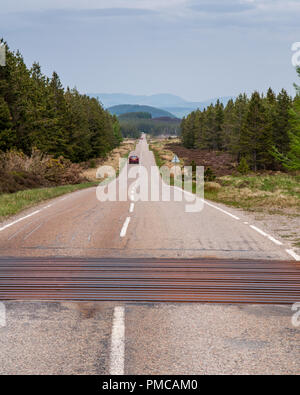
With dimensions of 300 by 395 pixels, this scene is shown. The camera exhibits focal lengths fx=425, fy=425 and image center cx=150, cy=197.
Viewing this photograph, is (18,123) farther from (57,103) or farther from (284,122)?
(284,122)

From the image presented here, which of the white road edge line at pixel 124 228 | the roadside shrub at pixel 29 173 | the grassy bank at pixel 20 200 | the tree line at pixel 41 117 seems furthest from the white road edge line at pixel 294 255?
the tree line at pixel 41 117

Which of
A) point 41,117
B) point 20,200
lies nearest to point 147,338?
point 20,200

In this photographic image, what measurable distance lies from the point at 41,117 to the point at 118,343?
155ft

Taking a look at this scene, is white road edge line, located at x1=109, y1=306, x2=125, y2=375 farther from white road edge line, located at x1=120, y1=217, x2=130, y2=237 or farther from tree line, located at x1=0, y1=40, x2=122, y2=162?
tree line, located at x1=0, y1=40, x2=122, y2=162

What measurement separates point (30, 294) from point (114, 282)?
129cm

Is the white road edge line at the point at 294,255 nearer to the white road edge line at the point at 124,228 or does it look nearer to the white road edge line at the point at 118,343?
the white road edge line at the point at 124,228

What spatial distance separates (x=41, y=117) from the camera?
4875cm

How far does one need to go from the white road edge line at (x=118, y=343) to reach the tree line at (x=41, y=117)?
30.8m

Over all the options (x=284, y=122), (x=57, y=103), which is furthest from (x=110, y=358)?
(x=284, y=122)

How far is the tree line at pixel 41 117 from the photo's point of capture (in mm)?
35531

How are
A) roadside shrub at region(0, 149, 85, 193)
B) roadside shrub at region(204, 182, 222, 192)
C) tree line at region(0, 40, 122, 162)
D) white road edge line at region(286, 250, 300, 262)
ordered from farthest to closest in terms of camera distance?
tree line at region(0, 40, 122, 162) → roadside shrub at region(204, 182, 222, 192) → roadside shrub at region(0, 149, 85, 193) → white road edge line at region(286, 250, 300, 262)

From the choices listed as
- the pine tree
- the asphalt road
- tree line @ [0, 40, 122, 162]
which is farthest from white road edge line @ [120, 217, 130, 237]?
the pine tree

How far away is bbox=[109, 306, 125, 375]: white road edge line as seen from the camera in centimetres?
386

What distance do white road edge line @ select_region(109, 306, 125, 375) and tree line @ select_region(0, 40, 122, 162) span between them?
3080 cm
